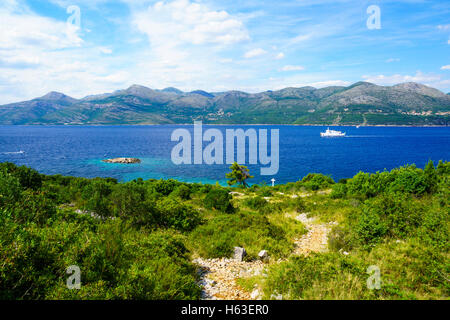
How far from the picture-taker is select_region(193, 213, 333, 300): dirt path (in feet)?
23.2

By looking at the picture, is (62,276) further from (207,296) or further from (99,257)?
(207,296)

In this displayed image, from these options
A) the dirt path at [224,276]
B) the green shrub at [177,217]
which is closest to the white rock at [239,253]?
the dirt path at [224,276]

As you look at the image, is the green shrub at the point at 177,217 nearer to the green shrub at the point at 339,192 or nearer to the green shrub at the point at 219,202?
the green shrub at the point at 219,202

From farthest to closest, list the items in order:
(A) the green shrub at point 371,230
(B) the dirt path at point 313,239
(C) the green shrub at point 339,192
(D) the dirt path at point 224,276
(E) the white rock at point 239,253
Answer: (C) the green shrub at point 339,192
(B) the dirt path at point 313,239
(A) the green shrub at point 371,230
(E) the white rock at point 239,253
(D) the dirt path at point 224,276

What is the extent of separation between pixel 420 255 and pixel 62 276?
1049cm

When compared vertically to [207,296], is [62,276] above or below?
above

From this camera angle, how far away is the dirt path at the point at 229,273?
7068mm

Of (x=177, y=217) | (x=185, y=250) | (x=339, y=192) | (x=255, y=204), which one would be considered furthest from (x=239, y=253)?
(x=339, y=192)

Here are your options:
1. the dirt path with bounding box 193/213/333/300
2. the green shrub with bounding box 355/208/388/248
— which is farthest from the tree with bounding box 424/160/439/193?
the dirt path with bounding box 193/213/333/300

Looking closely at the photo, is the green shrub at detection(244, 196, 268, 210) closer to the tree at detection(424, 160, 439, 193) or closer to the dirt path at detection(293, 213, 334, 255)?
the dirt path at detection(293, 213, 334, 255)

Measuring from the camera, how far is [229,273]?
849cm
